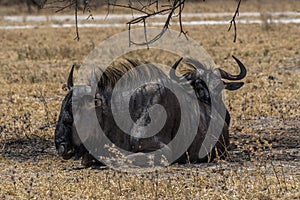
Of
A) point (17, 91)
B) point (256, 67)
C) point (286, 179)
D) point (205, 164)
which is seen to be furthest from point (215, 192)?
point (256, 67)

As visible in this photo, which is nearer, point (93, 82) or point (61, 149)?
point (61, 149)

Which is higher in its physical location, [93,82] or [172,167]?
[93,82]

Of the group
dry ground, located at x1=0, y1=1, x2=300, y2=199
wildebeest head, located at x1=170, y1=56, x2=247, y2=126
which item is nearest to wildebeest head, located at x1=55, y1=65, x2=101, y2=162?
dry ground, located at x1=0, y1=1, x2=300, y2=199

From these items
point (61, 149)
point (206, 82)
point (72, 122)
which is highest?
point (206, 82)

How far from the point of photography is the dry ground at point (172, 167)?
7078 millimetres

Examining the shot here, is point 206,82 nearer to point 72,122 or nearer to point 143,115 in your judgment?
point 143,115

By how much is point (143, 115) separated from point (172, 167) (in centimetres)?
61

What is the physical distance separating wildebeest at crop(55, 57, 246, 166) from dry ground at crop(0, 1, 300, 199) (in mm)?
248

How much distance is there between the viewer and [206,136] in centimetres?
855

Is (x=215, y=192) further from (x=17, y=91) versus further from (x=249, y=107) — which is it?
(x=17, y=91)

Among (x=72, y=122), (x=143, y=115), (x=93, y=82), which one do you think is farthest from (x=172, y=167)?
(x=93, y=82)

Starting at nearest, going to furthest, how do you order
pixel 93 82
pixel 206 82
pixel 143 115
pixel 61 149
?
pixel 61 149, pixel 143 115, pixel 93 82, pixel 206 82

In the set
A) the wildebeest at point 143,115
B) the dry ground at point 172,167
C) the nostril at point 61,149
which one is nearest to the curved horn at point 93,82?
the wildebeest at point 143,115

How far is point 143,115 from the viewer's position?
8211 mm
